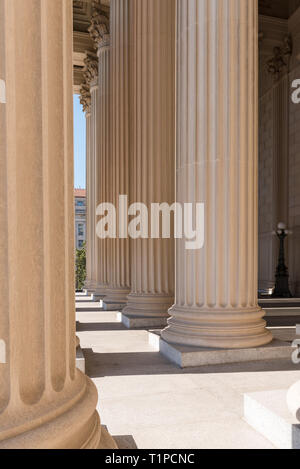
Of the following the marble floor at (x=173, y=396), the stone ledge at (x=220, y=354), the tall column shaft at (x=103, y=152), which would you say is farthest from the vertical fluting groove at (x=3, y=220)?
the tall column shaft at (x=103, y=152)

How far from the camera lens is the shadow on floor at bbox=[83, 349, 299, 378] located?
535 inches

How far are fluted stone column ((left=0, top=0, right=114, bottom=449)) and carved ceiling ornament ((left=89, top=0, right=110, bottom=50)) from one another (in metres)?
36.8

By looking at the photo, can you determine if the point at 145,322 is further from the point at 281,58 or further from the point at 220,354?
the point at 281,58

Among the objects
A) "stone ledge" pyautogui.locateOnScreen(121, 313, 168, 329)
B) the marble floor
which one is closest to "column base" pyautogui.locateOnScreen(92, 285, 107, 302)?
"stone ledge" pyautogui.locateOnScreen(121, 313, 168, 329)

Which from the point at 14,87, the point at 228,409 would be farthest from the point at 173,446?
the point at 14,87

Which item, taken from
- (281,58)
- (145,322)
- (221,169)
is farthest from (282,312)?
(281,58)

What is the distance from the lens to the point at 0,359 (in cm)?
465

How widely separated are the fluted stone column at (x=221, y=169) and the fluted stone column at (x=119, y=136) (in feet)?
49.2

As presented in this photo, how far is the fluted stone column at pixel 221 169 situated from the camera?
1507 cm

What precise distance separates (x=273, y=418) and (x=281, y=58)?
49523 millimetres

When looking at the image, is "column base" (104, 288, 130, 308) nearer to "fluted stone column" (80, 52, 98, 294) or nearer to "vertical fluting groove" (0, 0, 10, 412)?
"fluted stone column" (80, 52, 98, 294)

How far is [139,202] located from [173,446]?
16468mm

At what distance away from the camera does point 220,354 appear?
14.4 m

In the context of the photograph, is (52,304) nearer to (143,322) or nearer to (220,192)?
(220,192)
